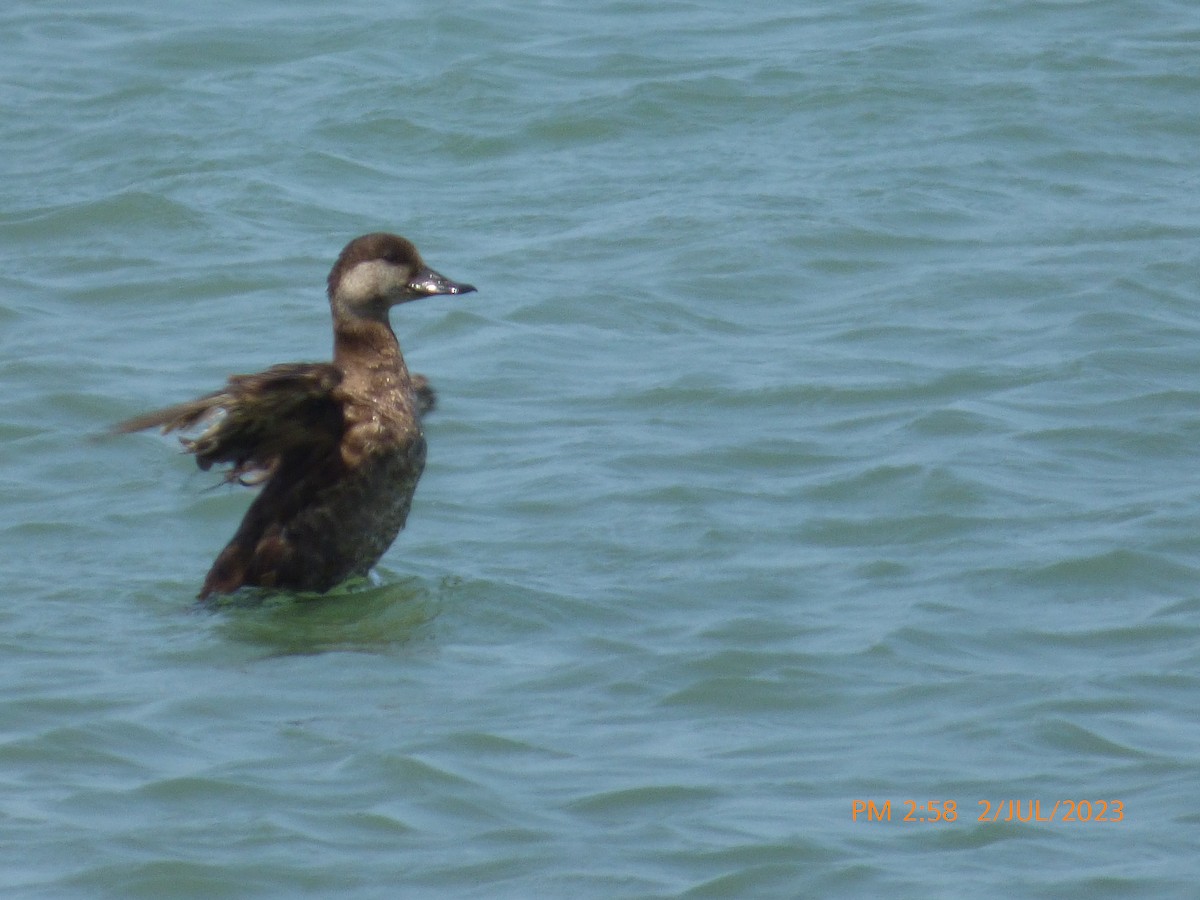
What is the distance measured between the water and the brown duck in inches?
6.7

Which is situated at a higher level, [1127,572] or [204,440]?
[204,440]

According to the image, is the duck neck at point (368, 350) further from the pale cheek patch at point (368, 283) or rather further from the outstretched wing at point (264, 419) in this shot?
the outstretched wing at point (264, 419)

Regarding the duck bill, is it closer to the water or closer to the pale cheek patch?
the pale cheek patch

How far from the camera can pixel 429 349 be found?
11.9 metres

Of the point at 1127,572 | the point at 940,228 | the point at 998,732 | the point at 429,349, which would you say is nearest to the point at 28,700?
the point at 998,732

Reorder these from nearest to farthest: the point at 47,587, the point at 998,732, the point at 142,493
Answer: the point at 998,732 → the point at 47,587 → the point at 142,493

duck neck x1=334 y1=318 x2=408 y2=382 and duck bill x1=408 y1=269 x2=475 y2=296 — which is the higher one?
duck bill x1=408 y1=269 x2=475 y2=296

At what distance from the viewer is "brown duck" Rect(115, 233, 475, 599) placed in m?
8.45

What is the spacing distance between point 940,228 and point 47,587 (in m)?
6.18

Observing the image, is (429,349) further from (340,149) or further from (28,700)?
(28,700)

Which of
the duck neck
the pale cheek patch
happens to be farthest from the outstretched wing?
the pale cheek patch
